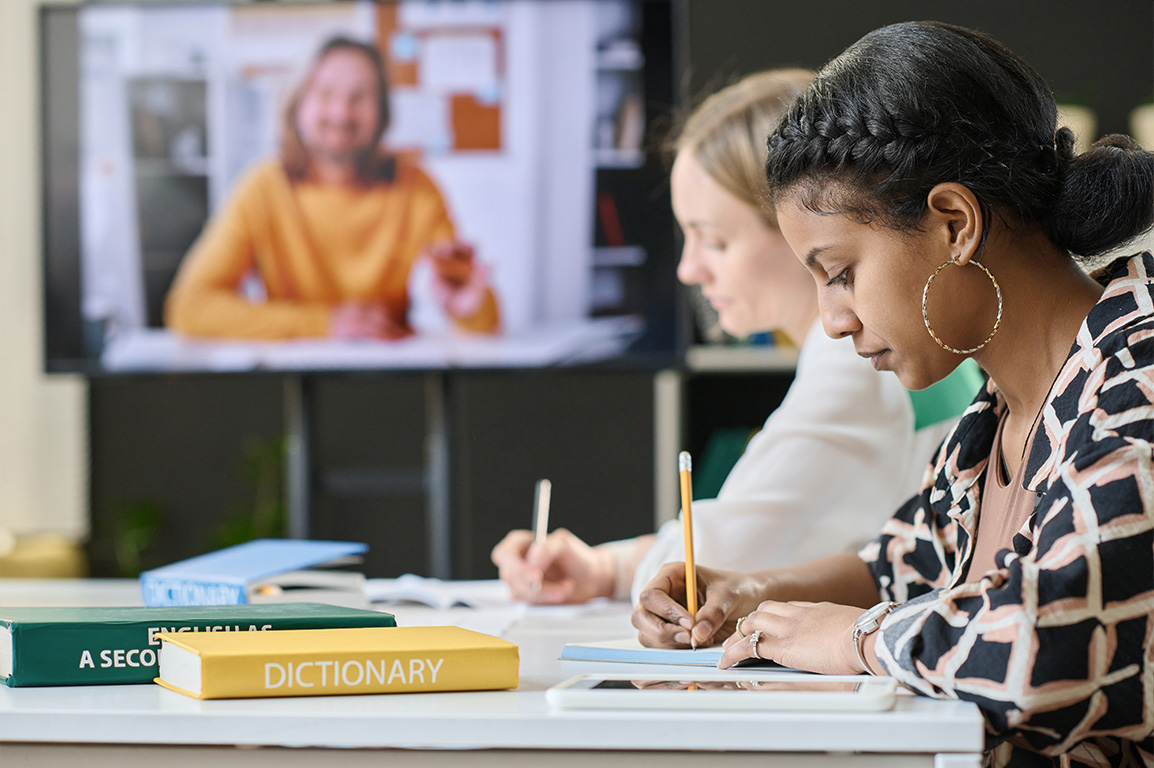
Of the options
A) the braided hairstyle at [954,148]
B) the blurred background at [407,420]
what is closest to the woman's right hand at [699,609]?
the braided hairstyle at [954,148]

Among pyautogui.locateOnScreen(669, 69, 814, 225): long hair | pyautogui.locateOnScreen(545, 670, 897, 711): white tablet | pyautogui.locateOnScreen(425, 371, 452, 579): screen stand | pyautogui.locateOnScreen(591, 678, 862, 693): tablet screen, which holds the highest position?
pyautogui.locateOnScreen(669, 69, 814, 225): long hair

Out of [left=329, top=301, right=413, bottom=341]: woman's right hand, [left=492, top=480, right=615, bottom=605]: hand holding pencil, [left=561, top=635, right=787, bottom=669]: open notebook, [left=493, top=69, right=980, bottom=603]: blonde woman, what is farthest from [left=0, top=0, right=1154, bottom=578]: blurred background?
[left=561, top=635, right=787, bottom=669]: open notebook

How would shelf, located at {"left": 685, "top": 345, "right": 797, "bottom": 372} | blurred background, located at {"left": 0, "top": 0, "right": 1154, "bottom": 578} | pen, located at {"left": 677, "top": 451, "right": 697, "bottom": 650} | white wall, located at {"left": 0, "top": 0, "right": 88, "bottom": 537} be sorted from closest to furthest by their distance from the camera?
pen, located at {"left": 677, "top": 451, "right": 697, "bottom": 650} → shelf, located at {"left": 685, "top": 345, "right": 797, "bottom": 372} → blurred background, located at {"left": 0, "top": 0, "right": 1154, "bottom": 578} → white wall, located at {"left": 0, "top": 0, "right": 88, "bottom": 537}

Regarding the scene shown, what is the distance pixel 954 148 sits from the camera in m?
0.87

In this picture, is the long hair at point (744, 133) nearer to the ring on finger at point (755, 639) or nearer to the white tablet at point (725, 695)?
the ring on finger at point (755, 639)

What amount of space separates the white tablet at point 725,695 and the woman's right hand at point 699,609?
25 cm

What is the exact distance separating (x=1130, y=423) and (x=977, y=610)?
158 mm

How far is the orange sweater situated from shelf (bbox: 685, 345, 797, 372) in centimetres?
50

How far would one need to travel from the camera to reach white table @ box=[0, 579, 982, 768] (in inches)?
25.3

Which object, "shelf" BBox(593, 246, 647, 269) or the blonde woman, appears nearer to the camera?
the blonde woman

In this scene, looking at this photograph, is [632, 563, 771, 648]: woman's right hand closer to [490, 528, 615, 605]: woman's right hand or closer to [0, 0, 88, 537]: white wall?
[490, 528, 615, 605]: woman's right hand

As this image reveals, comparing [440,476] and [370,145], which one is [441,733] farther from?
[370,145]

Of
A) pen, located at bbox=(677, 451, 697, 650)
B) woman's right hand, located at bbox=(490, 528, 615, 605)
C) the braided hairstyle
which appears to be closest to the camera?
the braided hairstyle

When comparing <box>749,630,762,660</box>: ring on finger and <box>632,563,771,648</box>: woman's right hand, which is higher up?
<box>749,630,762,660</box>: ring on finger
